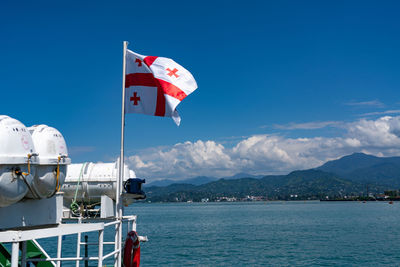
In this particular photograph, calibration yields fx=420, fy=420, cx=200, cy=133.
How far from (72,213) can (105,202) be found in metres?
1.70

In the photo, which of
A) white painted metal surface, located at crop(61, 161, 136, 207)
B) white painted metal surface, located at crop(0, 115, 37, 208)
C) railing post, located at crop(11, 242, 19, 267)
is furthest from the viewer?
white painted metal surface, located at crop(61, 161, 136, 207)

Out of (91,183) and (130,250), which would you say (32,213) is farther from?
(91,183)

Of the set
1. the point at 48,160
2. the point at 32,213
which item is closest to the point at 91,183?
the point at 32,213

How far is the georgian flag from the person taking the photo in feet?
51.2

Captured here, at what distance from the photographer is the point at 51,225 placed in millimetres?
12031

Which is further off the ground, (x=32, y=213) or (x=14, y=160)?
(x=14, y=160)

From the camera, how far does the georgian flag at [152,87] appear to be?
15617 millimetres

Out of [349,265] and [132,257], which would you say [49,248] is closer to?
[349,265]

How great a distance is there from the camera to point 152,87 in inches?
619

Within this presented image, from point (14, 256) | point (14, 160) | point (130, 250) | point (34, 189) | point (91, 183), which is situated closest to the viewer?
point (14, 256)

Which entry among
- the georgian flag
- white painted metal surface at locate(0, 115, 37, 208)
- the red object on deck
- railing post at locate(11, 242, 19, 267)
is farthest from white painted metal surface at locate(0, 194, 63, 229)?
the red object on deck

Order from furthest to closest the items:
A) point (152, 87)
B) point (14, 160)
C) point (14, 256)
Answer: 1. point (152, 87)
2. point (14, 160)
3. point (14, 256)

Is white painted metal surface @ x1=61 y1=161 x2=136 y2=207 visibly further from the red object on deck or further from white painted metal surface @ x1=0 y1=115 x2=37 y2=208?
white painted metal surface @ x1=0 y1=115 x2=37 y2=208

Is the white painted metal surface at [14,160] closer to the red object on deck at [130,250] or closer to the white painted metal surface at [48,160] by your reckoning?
the white painted metal surface at [48,160]
